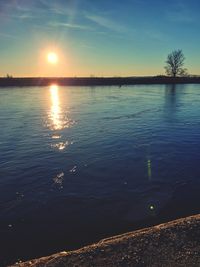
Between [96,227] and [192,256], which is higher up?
[192,256]

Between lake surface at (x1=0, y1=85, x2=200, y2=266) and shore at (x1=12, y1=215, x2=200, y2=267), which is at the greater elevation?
shore at (x1=12, y1=215, x2=200, y2=267)

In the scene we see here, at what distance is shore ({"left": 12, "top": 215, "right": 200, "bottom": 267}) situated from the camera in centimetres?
496

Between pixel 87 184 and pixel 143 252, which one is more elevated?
Result: pixel 143 252

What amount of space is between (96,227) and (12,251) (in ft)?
8.15

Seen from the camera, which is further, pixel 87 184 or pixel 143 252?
pixel 87 184

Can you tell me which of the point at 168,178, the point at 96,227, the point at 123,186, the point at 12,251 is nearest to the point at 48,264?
the point at 12,251

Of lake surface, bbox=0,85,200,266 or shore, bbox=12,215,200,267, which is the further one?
lake surface, bbox=0,85,200,266

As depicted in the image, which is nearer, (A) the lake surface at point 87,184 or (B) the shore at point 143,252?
(B) the shore at point 143,252

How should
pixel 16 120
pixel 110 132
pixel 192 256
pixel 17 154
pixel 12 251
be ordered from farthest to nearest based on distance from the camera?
pixel 16 120 → pixel 110 132 → pixel 17 154 → pixel 12 251 → pixel 192 256

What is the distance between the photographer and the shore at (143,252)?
496 cm

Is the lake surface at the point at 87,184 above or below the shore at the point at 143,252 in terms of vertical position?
below

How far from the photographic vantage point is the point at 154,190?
1005cm

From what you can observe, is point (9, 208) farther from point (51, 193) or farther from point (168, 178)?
point (168, 178)

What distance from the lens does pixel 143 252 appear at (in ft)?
17.2
